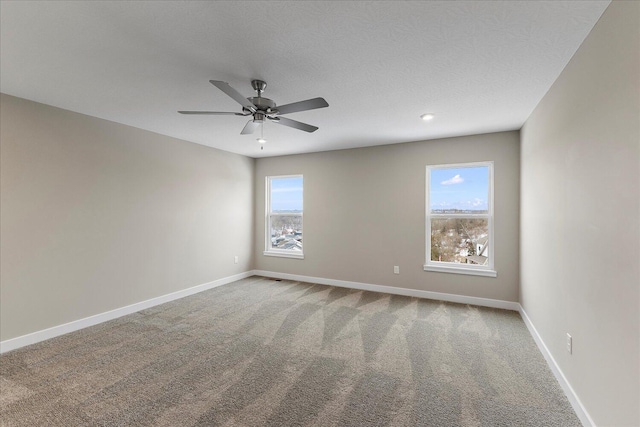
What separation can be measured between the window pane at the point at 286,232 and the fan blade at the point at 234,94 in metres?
3.38

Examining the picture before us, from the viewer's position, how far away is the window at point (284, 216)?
560 centimetres

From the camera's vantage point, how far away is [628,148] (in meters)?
1.36

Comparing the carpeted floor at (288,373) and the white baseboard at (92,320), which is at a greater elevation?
the white baseboard at (92,320)

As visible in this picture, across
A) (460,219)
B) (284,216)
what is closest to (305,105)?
(460,219)

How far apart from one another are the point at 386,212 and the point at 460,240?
119 centimetres

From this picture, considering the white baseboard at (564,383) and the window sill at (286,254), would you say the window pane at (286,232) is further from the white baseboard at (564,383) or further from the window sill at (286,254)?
the white baseboard at (564,383)

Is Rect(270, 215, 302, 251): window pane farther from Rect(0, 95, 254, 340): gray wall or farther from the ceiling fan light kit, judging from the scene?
the ceiling fan light kit

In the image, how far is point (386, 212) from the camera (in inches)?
185

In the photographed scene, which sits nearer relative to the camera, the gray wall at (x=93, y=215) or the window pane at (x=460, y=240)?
the gray wall at (x=93, y=215)

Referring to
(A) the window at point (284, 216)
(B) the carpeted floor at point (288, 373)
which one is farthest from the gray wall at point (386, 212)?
(B) the carpeted floor at point (288, 373)

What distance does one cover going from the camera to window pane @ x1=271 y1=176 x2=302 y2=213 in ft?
18.4

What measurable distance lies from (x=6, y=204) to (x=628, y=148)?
186 inches

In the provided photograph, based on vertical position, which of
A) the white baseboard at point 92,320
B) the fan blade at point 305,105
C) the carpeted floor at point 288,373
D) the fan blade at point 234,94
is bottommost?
the carpeted floor at point 288,373

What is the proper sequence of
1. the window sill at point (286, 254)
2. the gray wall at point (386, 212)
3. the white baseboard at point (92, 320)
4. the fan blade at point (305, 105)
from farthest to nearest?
the window sill at point (286, 254)
the gray wall at point (386, 212)
the white baseboard at point (92, 320)
the fan blade at point (305, 105)
